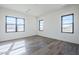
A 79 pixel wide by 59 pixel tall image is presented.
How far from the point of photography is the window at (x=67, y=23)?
10.9 ft

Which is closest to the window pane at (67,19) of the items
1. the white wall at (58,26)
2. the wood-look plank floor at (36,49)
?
the white wall at (58,26)

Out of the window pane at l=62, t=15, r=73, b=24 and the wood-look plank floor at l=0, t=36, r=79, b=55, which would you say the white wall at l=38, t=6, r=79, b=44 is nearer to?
the window pane at l=62, t=15, r=73, b=24

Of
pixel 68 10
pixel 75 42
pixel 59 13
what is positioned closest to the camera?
pixel 75 42

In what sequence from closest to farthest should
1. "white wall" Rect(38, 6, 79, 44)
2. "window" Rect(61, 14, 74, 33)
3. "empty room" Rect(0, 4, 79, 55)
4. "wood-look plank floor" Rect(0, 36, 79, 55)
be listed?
"wood-look plank floor" Rect(0, 36, 79, 55) < "empty room" Rect(0, 4, 79, 55) < "white wall" Rect(38, 6, 79, 44) < "window" Rect(61, 14, 74, 33)

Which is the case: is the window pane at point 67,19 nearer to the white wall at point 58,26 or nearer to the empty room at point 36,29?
the empty room at point 36,29

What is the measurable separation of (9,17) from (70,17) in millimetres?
2781

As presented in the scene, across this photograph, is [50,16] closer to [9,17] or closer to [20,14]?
[20,14]

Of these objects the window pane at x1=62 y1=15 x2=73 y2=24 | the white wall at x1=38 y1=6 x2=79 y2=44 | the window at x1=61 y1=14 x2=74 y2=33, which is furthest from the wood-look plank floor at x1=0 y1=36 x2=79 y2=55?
the window pane at x1=62 y1=15 x2=73 y2=24

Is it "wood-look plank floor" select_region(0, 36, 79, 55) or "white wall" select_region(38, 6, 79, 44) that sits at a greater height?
"white wall" select_region(38, 6, 79, 44)

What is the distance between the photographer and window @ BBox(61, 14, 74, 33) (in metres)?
3.32

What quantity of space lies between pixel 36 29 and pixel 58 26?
52.5 inches

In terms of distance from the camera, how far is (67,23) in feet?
11.6

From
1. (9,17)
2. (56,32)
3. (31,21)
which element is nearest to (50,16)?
(56,32)
